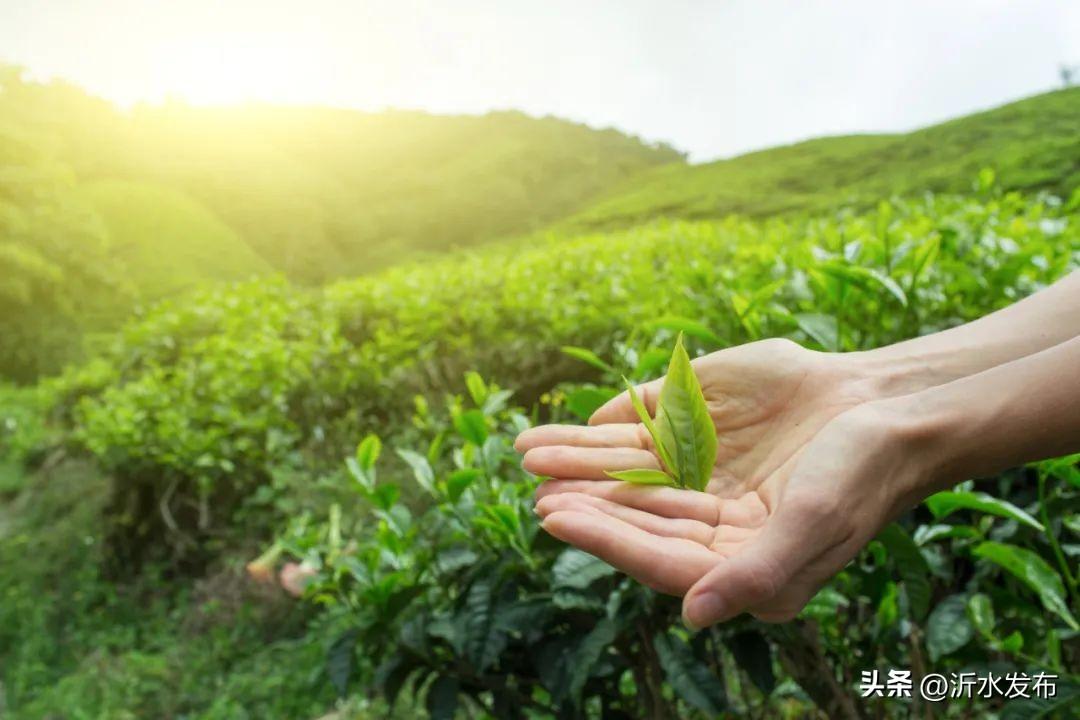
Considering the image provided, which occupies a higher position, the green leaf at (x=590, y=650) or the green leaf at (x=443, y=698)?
the green leaf at (x=590, y=650)

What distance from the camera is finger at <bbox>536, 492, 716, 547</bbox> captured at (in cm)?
117

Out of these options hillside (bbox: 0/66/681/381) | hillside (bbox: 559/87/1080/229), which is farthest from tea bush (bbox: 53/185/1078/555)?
hillside (bbox: 0/66/681/381)

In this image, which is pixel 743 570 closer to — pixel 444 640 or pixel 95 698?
pixel 444 640

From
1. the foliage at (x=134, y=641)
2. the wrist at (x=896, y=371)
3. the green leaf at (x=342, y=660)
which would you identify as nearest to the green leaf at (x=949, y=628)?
the wrist at (x=896, y=371)

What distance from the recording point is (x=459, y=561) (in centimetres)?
179

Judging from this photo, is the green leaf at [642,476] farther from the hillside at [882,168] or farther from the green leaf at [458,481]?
the hillside at [882,168]

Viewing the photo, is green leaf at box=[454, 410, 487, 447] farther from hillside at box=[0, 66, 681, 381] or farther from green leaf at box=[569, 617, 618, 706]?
hillside at box=[0, 66, 681, 381]

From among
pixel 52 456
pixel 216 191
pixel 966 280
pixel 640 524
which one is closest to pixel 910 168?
pixel 966 280

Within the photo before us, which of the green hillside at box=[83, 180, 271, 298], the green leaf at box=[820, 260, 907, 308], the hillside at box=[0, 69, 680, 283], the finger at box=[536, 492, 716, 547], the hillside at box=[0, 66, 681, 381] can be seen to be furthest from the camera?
the hillside at box=[0, 69, 680, 283]

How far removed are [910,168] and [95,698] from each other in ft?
37.1

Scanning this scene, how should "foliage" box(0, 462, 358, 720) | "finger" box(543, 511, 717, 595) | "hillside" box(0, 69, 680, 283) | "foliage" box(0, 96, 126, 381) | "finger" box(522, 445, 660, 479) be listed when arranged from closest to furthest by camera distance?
"finger" box(543, 511, 717, 595), "finger" box(522, 445, 660, 479), "foliage" box(0, 462, 358, 720), "foliage" box(0, 96, 126, 381), "hillside" box(0, 69, 680, 283)

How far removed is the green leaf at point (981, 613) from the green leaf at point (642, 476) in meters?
0.68

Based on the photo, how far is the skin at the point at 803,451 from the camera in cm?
99

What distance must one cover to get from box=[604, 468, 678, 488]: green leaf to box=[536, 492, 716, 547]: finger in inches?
1.8
